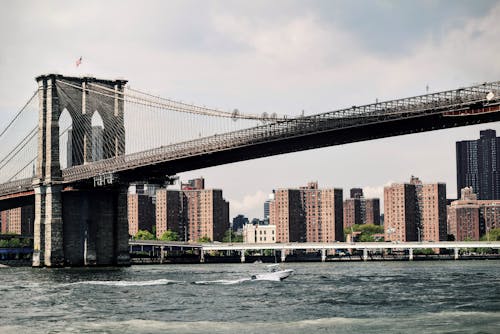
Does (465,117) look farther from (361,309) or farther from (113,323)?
(113,323)

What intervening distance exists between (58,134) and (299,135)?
102 feet

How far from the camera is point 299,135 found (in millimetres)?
74875

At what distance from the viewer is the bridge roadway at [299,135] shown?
210 ft

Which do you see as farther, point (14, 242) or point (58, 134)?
point (14, 242)

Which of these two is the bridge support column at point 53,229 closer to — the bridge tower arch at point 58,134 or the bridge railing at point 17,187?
the bridge tower arch at point 58,134

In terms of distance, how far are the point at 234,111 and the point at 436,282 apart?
2683 centimetres

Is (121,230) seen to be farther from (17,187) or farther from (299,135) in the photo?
(299,135)

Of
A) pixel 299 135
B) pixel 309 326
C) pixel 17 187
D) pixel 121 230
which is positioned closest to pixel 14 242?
pixel 17 187

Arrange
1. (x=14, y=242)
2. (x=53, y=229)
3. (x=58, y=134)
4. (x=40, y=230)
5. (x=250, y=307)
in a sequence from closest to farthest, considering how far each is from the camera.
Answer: (x=250, y=307) → (x=53, y=229) → (x=40, y=230) → (x=58, y=134) → (x=14, y=242)

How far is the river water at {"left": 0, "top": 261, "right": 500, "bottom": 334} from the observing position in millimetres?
37938

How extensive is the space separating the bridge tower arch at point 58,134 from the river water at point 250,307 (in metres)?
24.4

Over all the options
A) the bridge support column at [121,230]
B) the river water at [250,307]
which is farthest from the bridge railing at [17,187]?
the river water at [250,307]

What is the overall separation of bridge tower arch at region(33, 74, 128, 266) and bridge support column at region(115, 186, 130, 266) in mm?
4972

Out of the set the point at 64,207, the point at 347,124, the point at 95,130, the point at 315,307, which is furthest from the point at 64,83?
the point at 315,307
